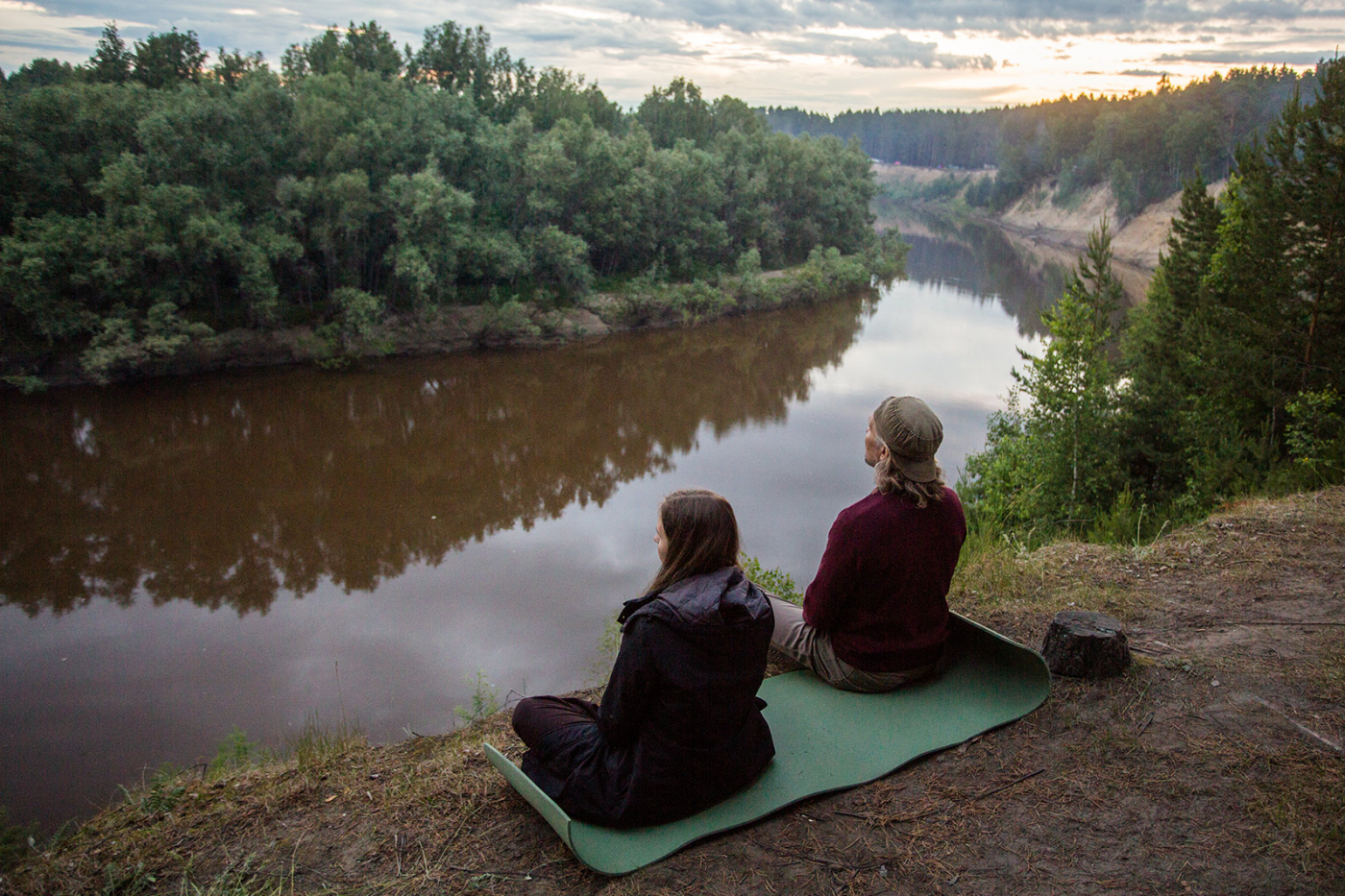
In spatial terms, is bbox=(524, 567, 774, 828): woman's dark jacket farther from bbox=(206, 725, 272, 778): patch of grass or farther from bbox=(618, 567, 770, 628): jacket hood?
bbox=(206, 725, 272, 778): patch of grass

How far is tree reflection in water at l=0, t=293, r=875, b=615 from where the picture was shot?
1103 cm

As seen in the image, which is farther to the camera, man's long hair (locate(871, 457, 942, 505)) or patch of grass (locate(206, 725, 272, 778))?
patch of grass (locate(206, 725, 272, 778))

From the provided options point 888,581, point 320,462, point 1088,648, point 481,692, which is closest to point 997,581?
point 1088,648

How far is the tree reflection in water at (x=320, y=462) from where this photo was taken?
36.2ft

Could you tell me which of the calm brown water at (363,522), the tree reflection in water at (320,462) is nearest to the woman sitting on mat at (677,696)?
the calm brown water at (363,522)

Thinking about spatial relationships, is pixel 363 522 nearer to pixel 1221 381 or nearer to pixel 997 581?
pixel 997 581

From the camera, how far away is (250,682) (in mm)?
8180

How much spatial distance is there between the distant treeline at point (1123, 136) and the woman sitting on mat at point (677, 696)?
25636mm

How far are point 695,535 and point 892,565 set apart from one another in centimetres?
106

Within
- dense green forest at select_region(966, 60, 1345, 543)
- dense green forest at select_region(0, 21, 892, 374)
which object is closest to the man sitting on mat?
dense green forest at select_region(966, 60, 1345, 543)

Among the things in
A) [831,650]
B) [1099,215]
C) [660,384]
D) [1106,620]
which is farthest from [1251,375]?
[1099,215]

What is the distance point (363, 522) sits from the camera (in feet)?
40.6

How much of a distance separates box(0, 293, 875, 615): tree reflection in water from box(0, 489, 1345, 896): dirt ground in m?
6.90

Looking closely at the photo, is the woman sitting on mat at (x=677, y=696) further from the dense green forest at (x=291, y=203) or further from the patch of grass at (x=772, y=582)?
the dense green forest at (x=291, y=203)
